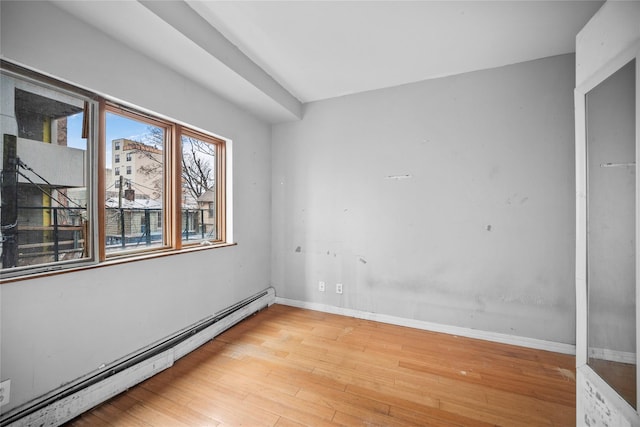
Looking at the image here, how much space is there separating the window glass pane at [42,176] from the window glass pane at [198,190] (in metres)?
0.83

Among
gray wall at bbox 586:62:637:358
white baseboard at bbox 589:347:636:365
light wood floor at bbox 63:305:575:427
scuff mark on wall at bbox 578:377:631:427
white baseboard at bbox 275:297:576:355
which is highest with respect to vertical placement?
gray wall at bbox 586:62:637:358

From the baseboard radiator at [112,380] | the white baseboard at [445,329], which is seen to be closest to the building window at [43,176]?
the baseboard radiator at [112,380]

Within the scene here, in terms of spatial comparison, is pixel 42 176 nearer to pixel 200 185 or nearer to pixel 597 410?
pixel 200 185

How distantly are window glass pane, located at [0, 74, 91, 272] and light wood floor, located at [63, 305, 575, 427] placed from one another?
42.5 inches

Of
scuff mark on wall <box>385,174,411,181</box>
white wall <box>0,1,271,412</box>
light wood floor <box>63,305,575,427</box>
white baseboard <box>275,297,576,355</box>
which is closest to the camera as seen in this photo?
white wall <box>0,1,271,412</box>

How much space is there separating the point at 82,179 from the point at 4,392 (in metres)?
1.21

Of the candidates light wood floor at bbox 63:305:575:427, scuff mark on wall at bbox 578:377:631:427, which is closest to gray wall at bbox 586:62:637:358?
scuff mark on wall at bbox 578:377:631:427

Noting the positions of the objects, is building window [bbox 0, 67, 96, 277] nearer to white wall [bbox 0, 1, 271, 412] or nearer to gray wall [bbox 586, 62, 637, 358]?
white wall [bbox 0, 1, 271, 412]

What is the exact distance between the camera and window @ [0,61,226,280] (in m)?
1.36

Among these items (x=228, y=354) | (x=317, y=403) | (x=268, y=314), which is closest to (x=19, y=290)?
(x=228, y=354)

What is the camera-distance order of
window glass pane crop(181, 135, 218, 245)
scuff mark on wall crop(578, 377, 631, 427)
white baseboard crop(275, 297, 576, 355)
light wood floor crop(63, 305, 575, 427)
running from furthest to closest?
1. window glass pane crop(181, 135, 218, 245)
2. white baseboard crop(275, 297, 576, 355)
3. light wood floor crop(63, 305, 575, 427)
4. scuff mark on wall crop(578, 377, 631, 427)

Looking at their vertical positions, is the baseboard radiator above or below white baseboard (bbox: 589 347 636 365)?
below

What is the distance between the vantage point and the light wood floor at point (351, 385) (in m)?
1.51

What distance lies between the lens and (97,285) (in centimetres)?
163
